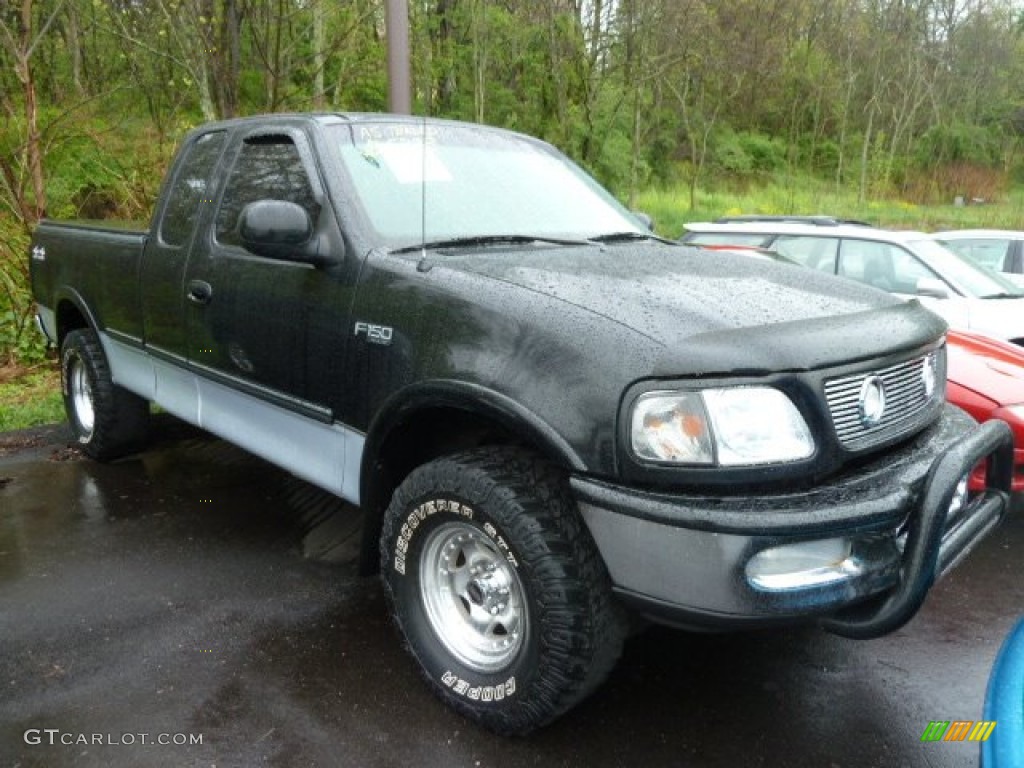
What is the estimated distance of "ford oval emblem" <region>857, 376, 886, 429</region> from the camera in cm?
235

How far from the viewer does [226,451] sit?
5523mm

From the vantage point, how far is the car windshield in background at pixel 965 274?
7074 mm

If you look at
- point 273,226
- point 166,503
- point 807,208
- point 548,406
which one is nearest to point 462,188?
point 273,226

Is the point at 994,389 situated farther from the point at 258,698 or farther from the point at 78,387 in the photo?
the point at 78,387

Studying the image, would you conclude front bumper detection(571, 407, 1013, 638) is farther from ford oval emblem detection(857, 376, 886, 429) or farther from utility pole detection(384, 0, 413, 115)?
utility pole detection(384, 0, 413, 115)

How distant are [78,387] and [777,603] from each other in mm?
4791

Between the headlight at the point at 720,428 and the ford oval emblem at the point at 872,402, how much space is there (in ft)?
0.84

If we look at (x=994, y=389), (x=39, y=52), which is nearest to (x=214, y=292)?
(x=994, y=389)

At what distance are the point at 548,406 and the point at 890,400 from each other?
3.35 ft

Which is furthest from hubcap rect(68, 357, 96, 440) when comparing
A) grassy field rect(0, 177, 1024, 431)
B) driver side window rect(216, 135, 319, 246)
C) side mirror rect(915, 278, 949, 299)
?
grassy field rect(0, 177, 1024, 431)

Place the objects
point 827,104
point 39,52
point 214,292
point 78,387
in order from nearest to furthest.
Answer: point 214,292
point 78,387
point 39,52
point 827,104

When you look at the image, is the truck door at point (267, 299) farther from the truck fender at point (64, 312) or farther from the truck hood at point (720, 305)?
the truck fender at point (64, 312)

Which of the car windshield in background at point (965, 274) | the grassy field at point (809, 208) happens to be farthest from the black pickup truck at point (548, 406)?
the grassy field at point (809, 208)
